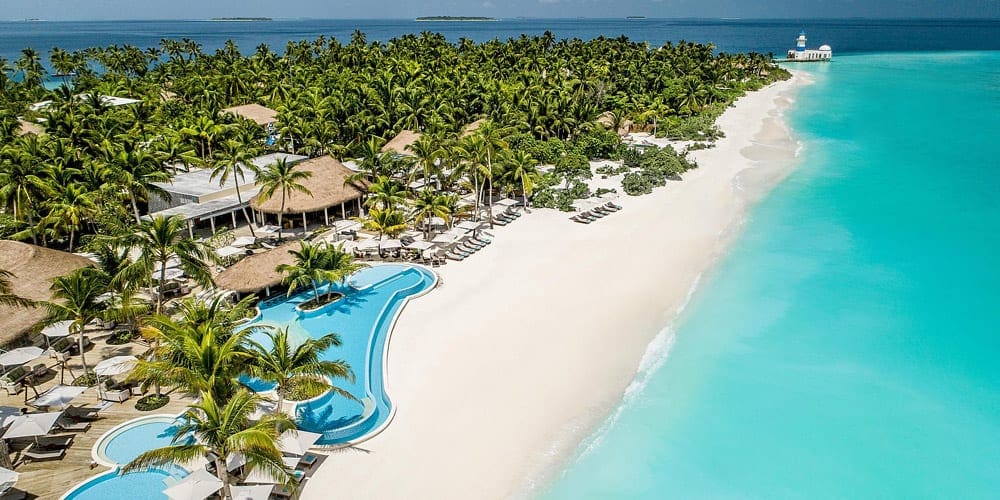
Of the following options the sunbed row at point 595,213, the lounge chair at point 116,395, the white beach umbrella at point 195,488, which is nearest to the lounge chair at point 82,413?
the lounge chair at point 116,395

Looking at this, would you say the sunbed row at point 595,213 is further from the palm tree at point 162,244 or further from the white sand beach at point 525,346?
the palm tree at point 162,244

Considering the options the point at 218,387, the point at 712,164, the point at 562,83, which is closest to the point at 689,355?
the point at 218,387

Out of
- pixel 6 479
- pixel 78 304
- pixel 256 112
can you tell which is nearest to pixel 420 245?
pixel 78 304

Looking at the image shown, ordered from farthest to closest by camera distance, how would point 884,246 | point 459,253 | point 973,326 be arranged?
point 884,246
point 459,253
point 973,326

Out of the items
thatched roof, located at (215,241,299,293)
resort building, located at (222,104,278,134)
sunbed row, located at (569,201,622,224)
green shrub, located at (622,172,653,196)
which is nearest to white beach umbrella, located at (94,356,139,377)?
thatched roof, located at (215,241,299,293)

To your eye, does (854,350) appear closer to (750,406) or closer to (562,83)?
(750,406)

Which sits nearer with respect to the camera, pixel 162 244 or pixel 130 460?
pixel 130 460

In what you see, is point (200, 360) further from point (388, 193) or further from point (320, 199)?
point (320, 199)
